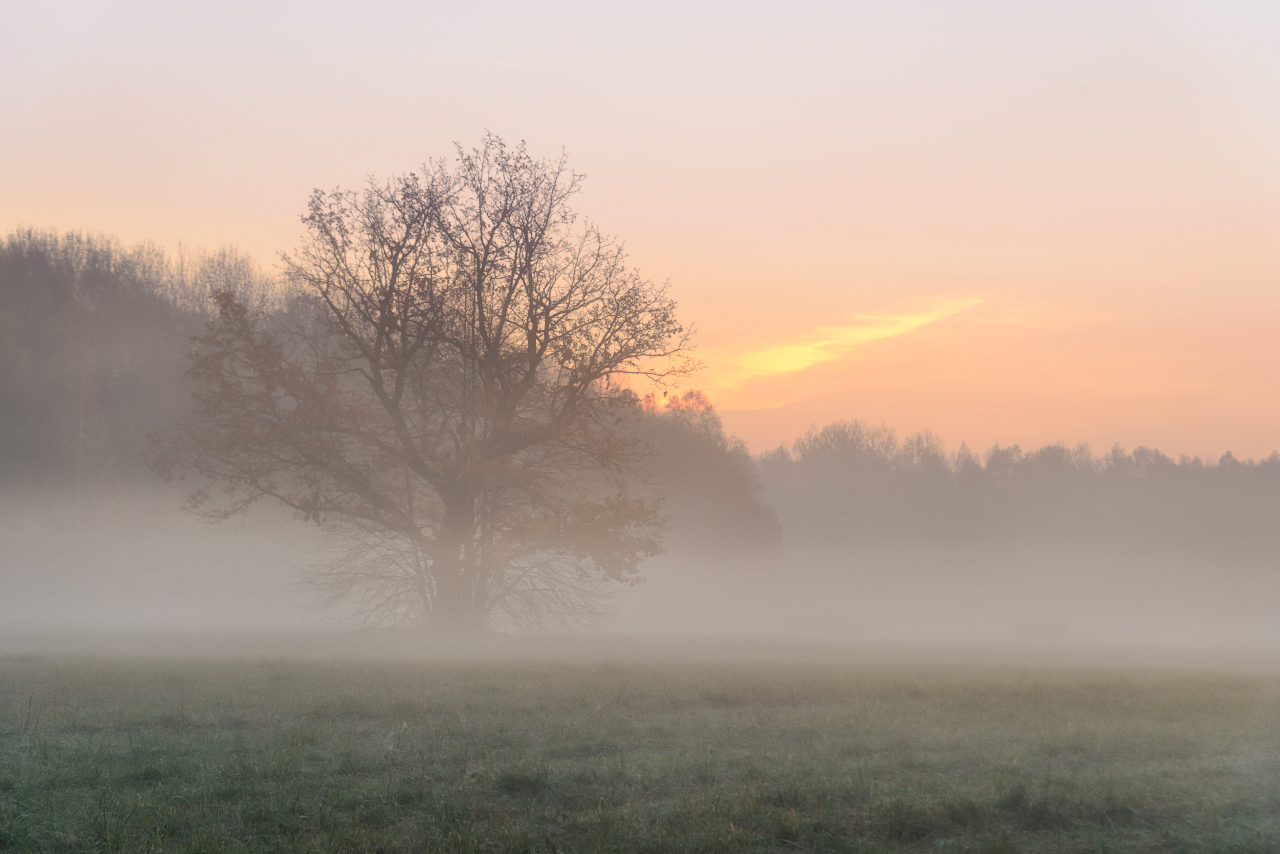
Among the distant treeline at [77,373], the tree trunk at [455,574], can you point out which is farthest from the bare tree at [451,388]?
the distant treeline at [77,373]

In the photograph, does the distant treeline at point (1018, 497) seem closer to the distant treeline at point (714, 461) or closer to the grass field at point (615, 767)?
the distant treeline at point (714, 461)

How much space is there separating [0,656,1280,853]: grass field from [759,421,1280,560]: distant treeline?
95.4 meters

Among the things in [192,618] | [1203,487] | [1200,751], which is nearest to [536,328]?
[1200,751]

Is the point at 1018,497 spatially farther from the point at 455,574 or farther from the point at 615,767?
the point at 615,767

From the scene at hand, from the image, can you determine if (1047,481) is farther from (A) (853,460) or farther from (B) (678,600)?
(B) (678,600)

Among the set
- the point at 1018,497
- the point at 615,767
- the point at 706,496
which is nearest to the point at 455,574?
the point at 615,767

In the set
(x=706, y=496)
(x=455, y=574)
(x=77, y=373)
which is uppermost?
(x=77, y=373)

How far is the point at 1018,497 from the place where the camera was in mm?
108625

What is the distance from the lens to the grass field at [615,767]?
536 cm

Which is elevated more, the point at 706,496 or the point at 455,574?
the point at 706,496

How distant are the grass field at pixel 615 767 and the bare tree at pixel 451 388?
12.7 meters

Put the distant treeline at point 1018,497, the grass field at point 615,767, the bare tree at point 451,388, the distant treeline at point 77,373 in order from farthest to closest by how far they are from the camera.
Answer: the distant treeline at point 1018,497
the distant treeline at point 77,373
the bare tree at point 451,388
the grass field at point 615,767

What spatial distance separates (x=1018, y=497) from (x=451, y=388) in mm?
97306

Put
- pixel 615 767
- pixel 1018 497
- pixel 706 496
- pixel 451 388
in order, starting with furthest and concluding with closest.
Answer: pixel 1018 497, pixel 706 496, pixel 451 388, pixel 615 767
